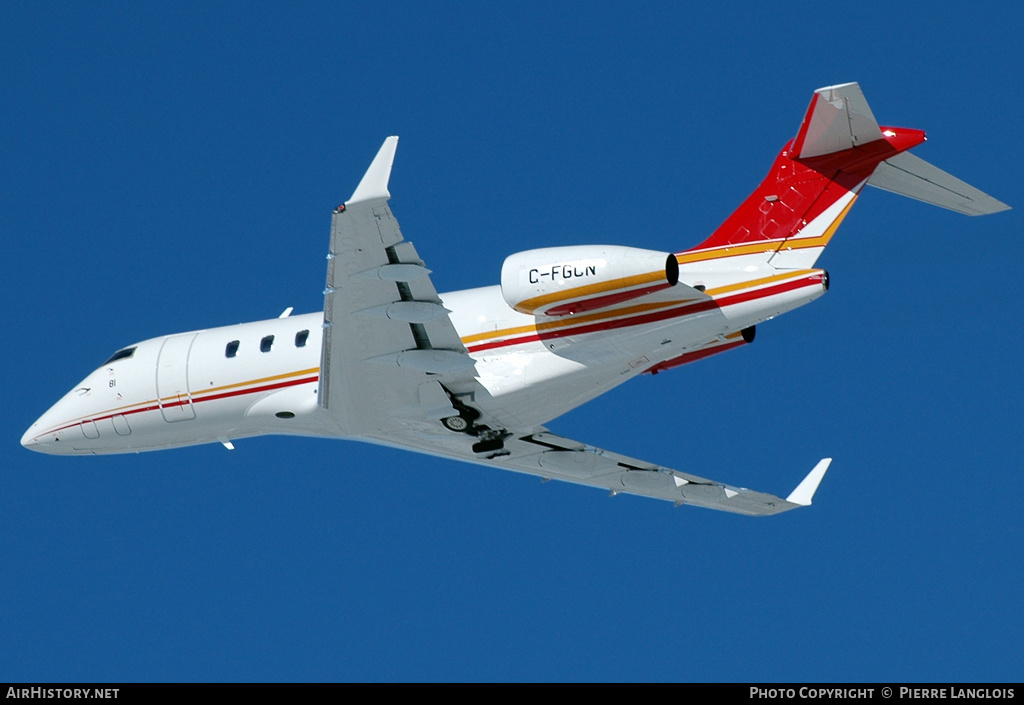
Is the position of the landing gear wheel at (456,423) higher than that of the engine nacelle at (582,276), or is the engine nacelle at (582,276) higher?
the engine nacelle at (582,276)

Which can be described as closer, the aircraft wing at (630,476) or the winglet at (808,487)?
the aircraft wing at (630,476)

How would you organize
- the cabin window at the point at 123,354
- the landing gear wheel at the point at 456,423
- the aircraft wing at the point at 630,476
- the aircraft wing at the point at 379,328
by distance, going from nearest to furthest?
the aircraft wing at the point at 379,328
the landing gear wheel at the point at 456,423
the aircraft wing at the point at 630,476
the cabin window at the point at 123,354

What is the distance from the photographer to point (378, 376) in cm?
2084

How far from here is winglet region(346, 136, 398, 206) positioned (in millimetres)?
17156

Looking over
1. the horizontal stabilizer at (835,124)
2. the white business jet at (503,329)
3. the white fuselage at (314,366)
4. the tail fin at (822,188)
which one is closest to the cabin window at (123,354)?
the white fuselage at (314,366)

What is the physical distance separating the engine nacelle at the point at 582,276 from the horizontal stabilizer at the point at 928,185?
3.82 m

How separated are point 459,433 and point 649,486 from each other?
4849 mm

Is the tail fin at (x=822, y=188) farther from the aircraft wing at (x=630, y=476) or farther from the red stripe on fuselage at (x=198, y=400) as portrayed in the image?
the red stripe on fuselage at (x=198, y=400)

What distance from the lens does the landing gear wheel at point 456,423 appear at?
21.7m

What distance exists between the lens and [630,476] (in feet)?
83.0

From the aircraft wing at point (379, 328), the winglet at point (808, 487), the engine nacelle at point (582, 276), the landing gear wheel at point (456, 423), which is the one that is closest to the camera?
the aircraft wing at point (379, 328)

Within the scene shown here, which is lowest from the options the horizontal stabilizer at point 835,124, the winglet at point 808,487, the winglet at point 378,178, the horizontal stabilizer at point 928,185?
the winglet at point 808,487

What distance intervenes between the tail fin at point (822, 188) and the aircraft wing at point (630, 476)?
466 cm

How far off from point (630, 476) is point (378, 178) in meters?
9.91
